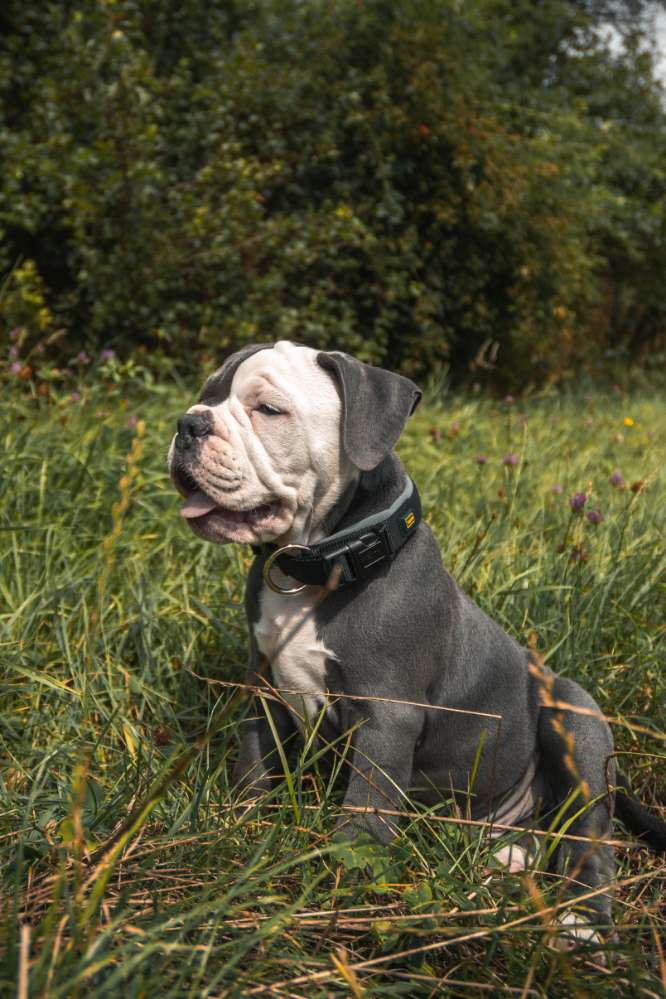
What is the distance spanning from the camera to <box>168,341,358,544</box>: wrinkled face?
209 cm

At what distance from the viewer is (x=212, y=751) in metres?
2.61

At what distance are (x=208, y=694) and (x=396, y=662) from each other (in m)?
0.86

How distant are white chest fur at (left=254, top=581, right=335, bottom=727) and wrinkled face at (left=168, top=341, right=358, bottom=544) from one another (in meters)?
0.17

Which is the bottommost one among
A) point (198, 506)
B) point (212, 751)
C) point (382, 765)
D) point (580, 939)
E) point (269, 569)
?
point (212, 751)

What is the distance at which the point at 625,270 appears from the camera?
12.9 metres

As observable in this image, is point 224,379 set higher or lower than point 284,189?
lower

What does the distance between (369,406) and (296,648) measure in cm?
63

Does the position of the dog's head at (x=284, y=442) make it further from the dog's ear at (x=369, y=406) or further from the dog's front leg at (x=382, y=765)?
the dog's front leg at (x=382, y=765)

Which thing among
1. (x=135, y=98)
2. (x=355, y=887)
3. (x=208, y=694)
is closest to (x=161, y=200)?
(x=135, y=98)

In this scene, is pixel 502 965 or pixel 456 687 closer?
pixel 502 965

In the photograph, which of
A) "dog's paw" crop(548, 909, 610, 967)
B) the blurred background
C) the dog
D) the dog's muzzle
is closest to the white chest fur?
the dog

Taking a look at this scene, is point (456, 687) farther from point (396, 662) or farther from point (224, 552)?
point (224, 552)

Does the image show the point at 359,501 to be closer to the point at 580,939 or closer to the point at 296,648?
the point at 296,648

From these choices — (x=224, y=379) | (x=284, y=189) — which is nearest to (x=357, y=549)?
(x=224, y=379)
